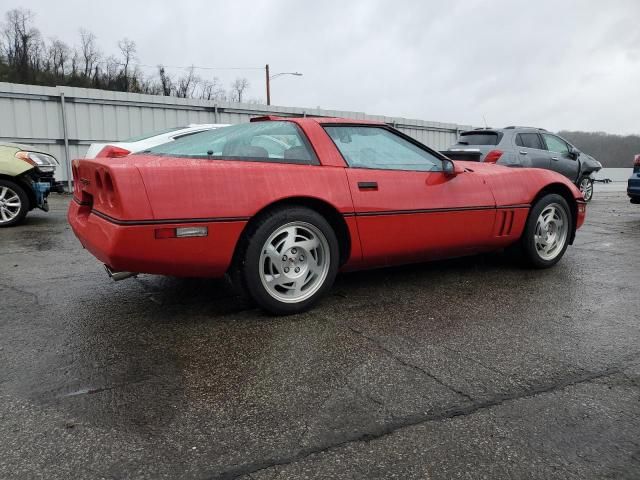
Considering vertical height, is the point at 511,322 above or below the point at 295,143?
below

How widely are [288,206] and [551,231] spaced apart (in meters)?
2.76

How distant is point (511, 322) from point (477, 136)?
8032 millimetres

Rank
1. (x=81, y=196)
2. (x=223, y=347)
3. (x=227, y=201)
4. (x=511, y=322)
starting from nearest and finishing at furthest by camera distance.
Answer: (x=223, y=347)
(x=227, y=201)
(x=511, y=322)
(x=81, y=196)

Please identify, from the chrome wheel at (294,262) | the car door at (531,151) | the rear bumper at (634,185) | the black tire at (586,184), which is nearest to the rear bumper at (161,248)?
the chrome wheel at (294,262)

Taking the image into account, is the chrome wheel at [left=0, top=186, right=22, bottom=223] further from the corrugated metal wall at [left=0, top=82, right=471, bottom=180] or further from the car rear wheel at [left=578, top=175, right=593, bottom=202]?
the car rear wheel at [left=578, top=175, right=593, bottom=202]

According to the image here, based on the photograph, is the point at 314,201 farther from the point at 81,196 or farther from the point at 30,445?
the point at 30,445

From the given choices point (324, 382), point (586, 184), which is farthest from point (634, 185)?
point (324, 382)

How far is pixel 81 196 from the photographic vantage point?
345cm

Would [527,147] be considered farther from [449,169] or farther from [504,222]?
[449,169]

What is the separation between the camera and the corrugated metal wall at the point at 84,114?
11922 millimetres

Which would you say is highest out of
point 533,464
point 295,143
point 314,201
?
point 295,143

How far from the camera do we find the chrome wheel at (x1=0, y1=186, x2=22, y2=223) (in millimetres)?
7039

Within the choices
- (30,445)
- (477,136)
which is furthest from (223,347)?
(477,136)

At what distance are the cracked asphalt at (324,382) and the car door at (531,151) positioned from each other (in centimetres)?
679
